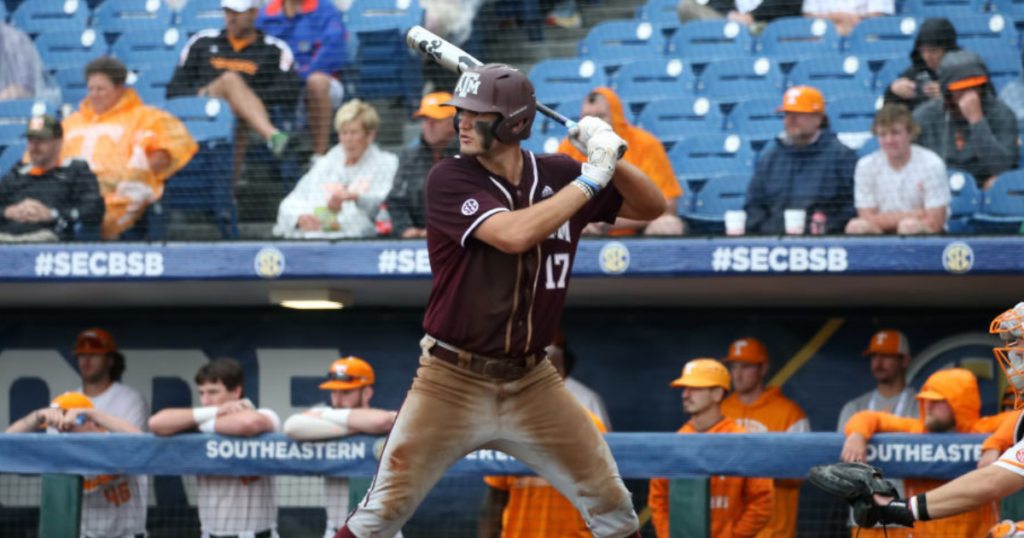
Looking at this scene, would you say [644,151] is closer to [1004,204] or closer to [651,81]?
[651,81]

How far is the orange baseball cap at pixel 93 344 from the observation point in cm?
730

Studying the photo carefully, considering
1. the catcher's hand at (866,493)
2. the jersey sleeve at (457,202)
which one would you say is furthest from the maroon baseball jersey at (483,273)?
the catcher's hand at (866,493)

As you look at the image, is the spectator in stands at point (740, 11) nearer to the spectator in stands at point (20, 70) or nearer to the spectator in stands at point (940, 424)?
the spectator in stands at point (940, 424)

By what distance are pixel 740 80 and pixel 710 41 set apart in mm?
496

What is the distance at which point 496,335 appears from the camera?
3.68 meters

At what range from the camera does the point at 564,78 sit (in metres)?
7.84

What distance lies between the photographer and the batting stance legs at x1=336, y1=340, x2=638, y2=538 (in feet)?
12.1

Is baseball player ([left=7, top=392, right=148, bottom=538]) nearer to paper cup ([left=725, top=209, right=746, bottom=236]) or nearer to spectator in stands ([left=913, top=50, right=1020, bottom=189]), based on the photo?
paper cup ([left=725, top=209, right=746, bottom=236])

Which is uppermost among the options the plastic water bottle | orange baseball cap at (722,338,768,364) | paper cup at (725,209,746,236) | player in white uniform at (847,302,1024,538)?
the plastic water bottle

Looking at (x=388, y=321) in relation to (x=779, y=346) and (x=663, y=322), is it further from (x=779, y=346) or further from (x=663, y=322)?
(x=779, y=346)

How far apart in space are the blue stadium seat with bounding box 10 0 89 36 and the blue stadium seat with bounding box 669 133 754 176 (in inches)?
167

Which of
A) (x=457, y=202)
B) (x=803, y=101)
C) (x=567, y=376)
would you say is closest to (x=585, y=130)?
(x=457, y=202)

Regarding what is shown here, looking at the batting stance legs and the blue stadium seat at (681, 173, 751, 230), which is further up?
the blue stadium seat at (681, 173, 751, 230)

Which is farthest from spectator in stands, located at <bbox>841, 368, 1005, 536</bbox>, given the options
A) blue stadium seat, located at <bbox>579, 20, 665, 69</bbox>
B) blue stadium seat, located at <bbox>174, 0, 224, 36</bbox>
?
blue stadium seat, located at <bbox>174, 0, 224, 36</bbox>
